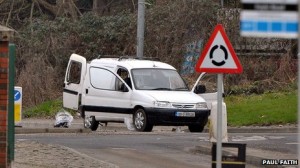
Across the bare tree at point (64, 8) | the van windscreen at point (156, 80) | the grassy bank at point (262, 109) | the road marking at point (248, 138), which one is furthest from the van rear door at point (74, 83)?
the bare tree at point (64, 8)

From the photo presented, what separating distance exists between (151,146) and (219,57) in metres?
7.08

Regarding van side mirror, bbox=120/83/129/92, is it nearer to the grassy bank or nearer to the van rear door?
the van rear door

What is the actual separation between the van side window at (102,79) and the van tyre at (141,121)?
Result: 1180mm

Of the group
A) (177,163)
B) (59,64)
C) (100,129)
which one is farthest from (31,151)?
(59,64)

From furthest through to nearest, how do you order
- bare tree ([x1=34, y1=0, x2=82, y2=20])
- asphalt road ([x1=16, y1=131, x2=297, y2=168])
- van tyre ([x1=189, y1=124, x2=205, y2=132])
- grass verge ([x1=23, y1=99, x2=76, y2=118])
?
bare tree ([x1=34, y1=0, x2=82, y2=20]) → grass verge ([x1=23, y1=99, x2=76, y2=118]) → van tyre ([x1=189, y1=124, x2=205, y2=132]) → asphalt road ([x1=16, y1=131, x2=297, y2=168])

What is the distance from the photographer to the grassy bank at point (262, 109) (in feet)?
86.1

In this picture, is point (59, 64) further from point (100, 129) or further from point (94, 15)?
point (100, 129)

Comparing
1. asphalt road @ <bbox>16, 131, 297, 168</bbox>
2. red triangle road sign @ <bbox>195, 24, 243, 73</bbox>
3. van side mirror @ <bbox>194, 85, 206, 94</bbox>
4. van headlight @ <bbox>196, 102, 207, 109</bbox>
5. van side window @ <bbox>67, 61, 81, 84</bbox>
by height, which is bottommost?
asphalt road @ <bbox>16, 131, 297, 168</bbox>

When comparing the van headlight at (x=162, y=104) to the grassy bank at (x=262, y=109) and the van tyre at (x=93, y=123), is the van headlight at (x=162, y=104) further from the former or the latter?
the grassy bank at (x=262, y=109)

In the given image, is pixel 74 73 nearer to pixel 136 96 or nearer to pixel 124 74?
pixel 124 74

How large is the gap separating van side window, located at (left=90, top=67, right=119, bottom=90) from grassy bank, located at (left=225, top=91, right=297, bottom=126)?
Result: 423 cm

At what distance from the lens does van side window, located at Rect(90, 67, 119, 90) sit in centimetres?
2409

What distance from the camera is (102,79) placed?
24.3 m

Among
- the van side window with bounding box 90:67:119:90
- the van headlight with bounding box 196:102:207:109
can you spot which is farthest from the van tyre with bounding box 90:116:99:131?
the van headlight with bounding box 196:102:207:109
